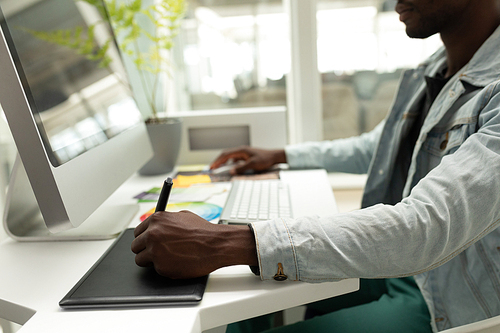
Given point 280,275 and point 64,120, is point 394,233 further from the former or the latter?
point 64,120

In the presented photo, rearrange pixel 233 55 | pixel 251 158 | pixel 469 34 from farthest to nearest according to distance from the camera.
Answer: pixel 233 55 → pixel 251 158 → pixel 469 34

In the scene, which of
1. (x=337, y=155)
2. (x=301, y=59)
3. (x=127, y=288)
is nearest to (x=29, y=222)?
(x=127, y=288)

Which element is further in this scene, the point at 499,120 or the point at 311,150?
the point at 311,150

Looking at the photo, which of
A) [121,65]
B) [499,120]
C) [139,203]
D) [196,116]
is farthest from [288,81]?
[499,120]

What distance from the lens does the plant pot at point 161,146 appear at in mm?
1260

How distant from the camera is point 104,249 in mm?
717

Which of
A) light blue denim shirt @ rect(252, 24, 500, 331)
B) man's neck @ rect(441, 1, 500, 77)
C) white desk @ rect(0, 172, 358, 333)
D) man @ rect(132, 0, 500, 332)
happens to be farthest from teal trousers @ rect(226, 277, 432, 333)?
man's neck @ rect(441, 1, 500, 77)

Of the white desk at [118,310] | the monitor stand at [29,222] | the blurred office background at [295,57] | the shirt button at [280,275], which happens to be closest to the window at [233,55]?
the blurred office background at [295,57]

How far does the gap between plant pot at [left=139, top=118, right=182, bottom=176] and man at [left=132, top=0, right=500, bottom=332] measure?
15 cm

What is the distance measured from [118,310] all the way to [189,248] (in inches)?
4.7

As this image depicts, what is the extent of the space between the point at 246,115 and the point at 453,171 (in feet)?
3.06

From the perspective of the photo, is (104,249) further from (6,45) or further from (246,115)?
(246,115)

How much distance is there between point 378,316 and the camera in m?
0.84

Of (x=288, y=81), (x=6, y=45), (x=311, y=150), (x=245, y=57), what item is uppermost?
(x=6, y=45)
